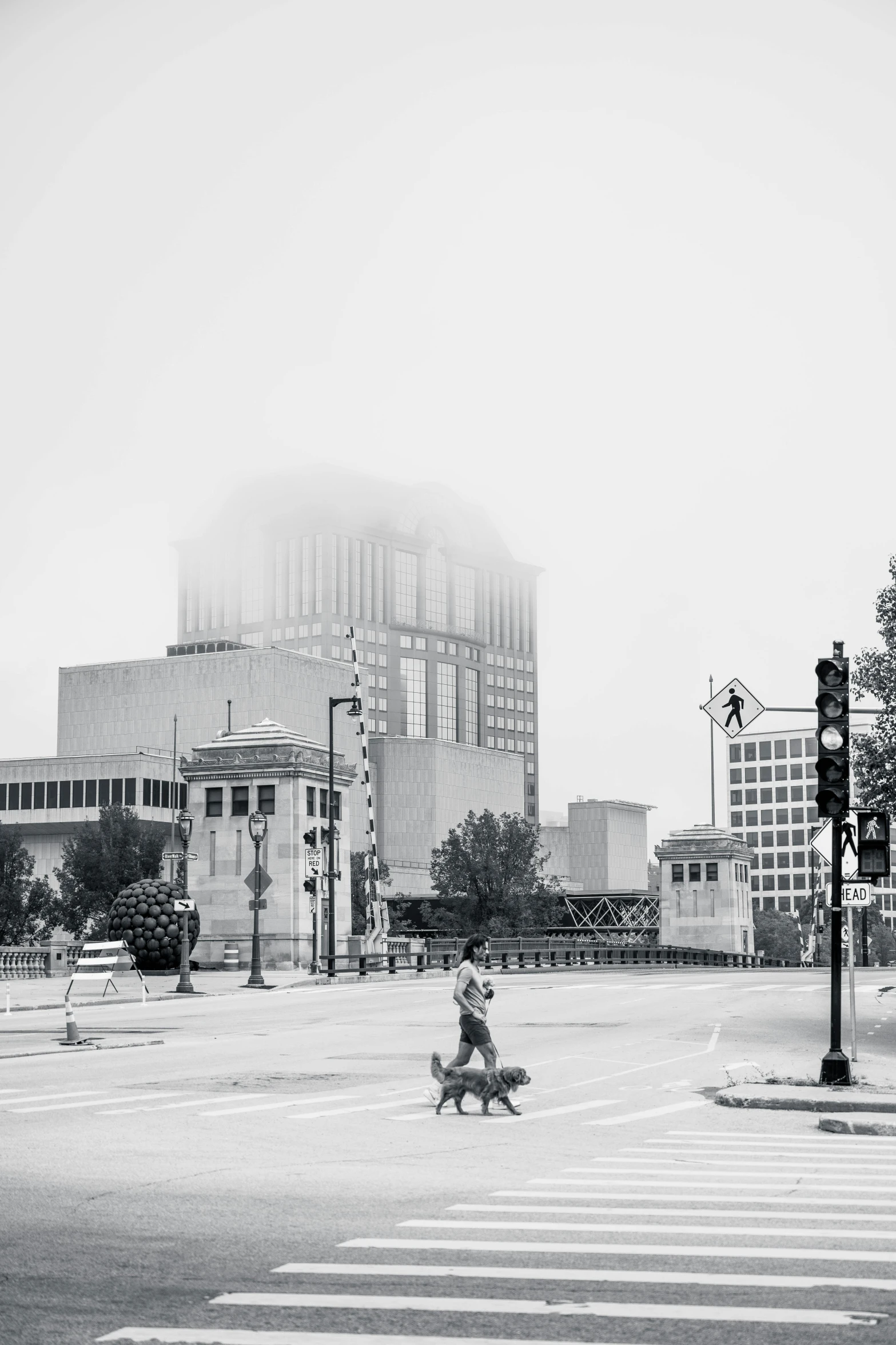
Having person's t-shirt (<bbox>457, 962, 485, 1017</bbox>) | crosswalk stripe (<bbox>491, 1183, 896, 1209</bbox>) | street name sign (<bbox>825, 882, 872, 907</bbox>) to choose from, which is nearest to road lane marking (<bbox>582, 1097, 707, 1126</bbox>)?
person's t-shirt (<bbox>457, 962, 485, 1017</bbox>)

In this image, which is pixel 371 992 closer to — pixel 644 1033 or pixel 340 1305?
pixel 644 1033

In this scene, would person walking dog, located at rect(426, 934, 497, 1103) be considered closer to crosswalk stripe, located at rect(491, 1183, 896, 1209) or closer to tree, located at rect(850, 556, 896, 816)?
crosswalk stripe, located at rect(491, 1183, 896, 1209)

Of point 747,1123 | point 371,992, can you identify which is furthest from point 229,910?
point 747,1123

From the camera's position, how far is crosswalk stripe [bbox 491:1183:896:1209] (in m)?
11.3

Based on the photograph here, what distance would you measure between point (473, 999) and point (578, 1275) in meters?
9.74

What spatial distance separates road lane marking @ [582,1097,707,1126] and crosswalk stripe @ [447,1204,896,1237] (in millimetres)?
5595

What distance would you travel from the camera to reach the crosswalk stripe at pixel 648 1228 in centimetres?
1000

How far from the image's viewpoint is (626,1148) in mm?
14570

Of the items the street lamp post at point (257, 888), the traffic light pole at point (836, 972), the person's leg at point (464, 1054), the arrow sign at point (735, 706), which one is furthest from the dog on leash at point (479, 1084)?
the street lamp post at point (257, 888)

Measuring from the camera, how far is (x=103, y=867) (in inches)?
4013

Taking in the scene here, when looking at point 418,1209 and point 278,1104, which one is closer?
point 418,1209

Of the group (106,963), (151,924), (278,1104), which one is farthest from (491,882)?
(278,1104)

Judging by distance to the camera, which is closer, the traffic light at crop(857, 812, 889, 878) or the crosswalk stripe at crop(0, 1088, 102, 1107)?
the crosswalk stripe at crop(0, 1088, 102, 1107)

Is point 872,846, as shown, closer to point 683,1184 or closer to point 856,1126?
point 856,1126
